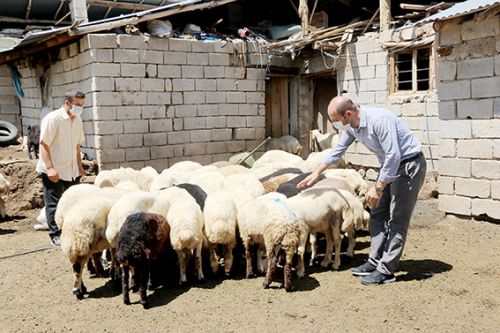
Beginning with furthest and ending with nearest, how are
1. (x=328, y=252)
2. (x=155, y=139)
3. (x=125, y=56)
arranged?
(x=155, y=139)
(x=125, y=56)
(x=328, y=252)

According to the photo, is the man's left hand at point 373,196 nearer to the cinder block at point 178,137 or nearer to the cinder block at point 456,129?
the cinder block at point 456,129

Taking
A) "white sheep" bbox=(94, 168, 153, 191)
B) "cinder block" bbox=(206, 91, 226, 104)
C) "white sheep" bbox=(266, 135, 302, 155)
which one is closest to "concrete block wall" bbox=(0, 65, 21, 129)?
"cinder block" bbox=(206, 91, 226, 104)

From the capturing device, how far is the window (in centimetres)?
1010

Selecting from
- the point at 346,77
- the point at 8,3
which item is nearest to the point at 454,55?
the point at 346,77

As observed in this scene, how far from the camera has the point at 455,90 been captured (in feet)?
25.6

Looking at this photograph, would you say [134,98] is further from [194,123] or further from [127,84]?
[194,123]

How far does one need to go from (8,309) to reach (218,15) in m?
10.8

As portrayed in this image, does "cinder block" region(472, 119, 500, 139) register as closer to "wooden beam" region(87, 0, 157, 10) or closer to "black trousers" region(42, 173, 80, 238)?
"black trousers" region(42, 173, 80, 238)

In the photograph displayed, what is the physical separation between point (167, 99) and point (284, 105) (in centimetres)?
374

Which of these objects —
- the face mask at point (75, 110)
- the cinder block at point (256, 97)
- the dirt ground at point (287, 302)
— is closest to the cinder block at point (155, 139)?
the cinder block at point (256, 97)

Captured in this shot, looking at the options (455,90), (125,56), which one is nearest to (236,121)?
(125,56)

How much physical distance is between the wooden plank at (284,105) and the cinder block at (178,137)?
319 centimetres

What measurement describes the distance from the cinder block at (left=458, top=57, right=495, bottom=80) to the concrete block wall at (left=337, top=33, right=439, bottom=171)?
81.4 inches

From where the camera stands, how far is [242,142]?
1198 centimetres
